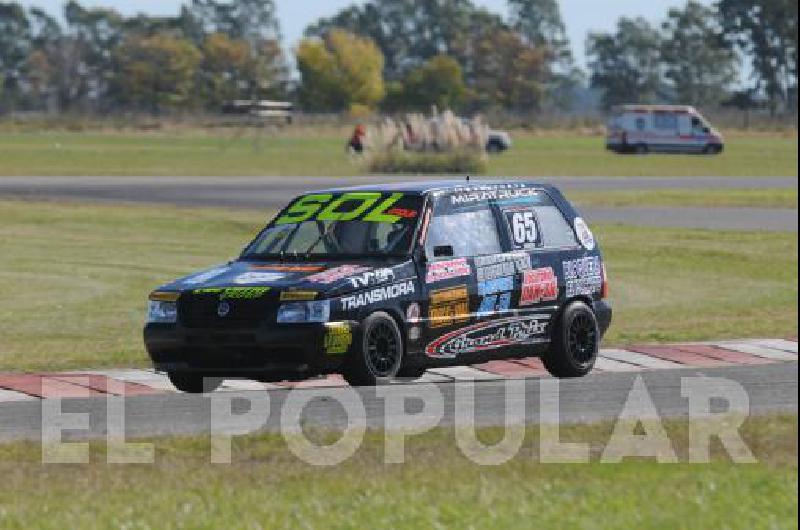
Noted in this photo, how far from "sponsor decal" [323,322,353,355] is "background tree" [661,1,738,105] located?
584 feet

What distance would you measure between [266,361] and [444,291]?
1.52 m

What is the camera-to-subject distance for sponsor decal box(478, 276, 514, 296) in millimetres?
13779

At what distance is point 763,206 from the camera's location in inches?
1569

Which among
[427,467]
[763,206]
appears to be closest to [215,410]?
[427,467]

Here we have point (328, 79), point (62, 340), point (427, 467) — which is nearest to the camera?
point (427, 467)

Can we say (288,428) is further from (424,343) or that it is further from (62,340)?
(62,340)

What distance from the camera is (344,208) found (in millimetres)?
14133

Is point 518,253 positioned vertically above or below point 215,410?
above

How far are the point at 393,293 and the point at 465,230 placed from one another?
117 cm

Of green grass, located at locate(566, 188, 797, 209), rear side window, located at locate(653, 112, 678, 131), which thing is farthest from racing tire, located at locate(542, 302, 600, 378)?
rear side window, located at locate(653, 112, 678, 131)

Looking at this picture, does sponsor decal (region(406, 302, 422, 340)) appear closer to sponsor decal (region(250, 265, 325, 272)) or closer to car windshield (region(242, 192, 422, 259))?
car windshield (region(242, 192, 422, 259))

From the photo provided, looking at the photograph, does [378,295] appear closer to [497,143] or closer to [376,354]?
[376,354]

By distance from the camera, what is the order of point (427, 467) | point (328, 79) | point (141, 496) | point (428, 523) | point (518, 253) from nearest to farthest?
point (428, 523), point (141, 496), point (427, 467), point (518, 253), point (328, 79)

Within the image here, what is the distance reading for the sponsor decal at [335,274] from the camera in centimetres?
1282
